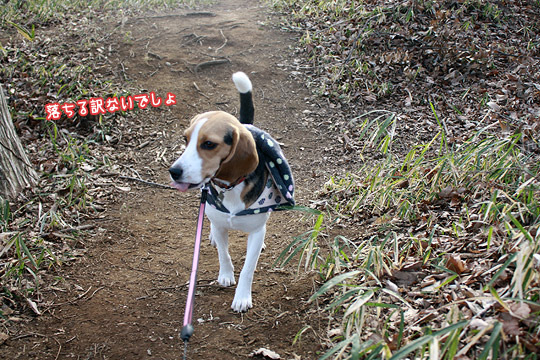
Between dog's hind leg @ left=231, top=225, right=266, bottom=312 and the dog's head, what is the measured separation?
0.44 m

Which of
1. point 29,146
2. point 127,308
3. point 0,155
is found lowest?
point 127,308

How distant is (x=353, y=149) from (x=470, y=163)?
1573 mm

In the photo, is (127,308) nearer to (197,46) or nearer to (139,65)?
(139,65)

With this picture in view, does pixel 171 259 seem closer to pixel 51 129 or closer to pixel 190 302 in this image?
pixel 190 302

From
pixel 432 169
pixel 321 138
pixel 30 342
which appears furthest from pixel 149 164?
pixel 432 169

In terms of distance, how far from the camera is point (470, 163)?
327 centimetres

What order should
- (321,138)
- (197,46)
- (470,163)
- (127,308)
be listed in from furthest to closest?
(197,46) → (321,138) → (470,163) → (127,308)

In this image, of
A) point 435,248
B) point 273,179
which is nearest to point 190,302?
point 273,179

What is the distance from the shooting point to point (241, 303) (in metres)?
2.67

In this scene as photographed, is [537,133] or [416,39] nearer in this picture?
[537,133]

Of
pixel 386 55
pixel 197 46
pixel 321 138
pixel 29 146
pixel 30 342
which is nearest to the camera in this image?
pixel 30 342

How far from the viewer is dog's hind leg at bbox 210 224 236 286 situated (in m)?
2.76

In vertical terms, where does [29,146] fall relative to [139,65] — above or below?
below
